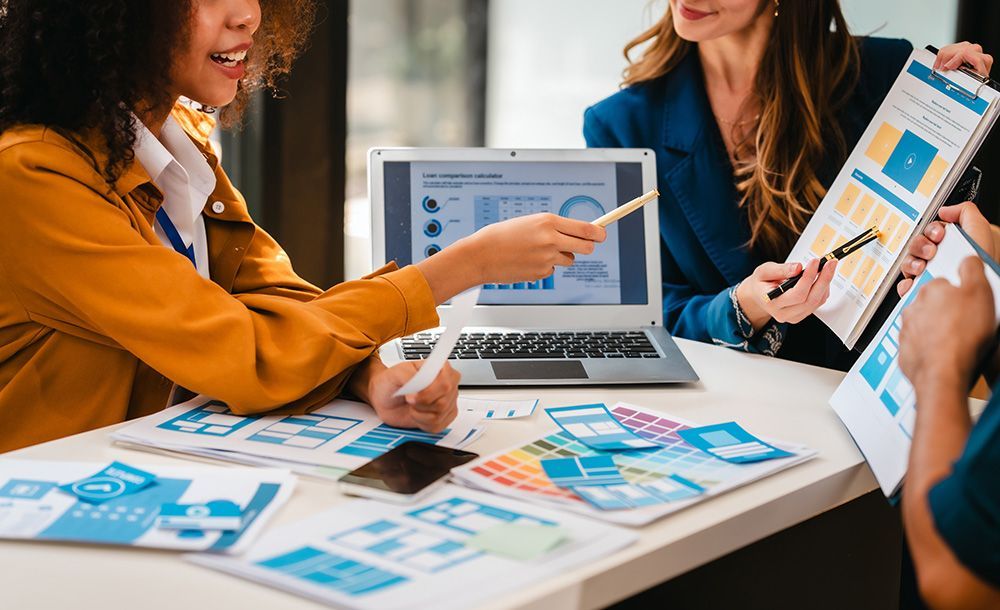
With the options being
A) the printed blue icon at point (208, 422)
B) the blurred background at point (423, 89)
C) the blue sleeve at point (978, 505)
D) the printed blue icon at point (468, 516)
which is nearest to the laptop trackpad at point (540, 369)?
the printed blue icon at point (208, 422)

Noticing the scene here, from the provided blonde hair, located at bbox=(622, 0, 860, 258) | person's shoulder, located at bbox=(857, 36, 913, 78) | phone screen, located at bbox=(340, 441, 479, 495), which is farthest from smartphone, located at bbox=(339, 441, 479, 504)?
person's shoulder, located at bbox=(857, 36, 913, 78)

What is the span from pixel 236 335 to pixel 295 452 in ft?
0.58

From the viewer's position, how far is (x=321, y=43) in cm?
271

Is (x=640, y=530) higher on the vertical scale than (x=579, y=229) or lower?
lower

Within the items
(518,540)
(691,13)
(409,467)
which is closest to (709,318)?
(691,13)

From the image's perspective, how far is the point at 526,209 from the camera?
1.79 metres

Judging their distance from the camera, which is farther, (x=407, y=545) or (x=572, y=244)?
(x=572, y=244)

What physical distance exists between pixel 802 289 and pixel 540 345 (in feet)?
1.28

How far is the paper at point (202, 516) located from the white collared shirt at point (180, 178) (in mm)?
596

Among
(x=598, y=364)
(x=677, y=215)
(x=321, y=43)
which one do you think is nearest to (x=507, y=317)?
(x=598, y=364)

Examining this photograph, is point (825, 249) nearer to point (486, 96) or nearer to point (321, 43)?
point (321, 43)

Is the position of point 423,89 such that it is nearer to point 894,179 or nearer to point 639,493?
point 894,179

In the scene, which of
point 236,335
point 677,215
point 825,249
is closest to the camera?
point 236,335

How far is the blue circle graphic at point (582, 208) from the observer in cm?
180
